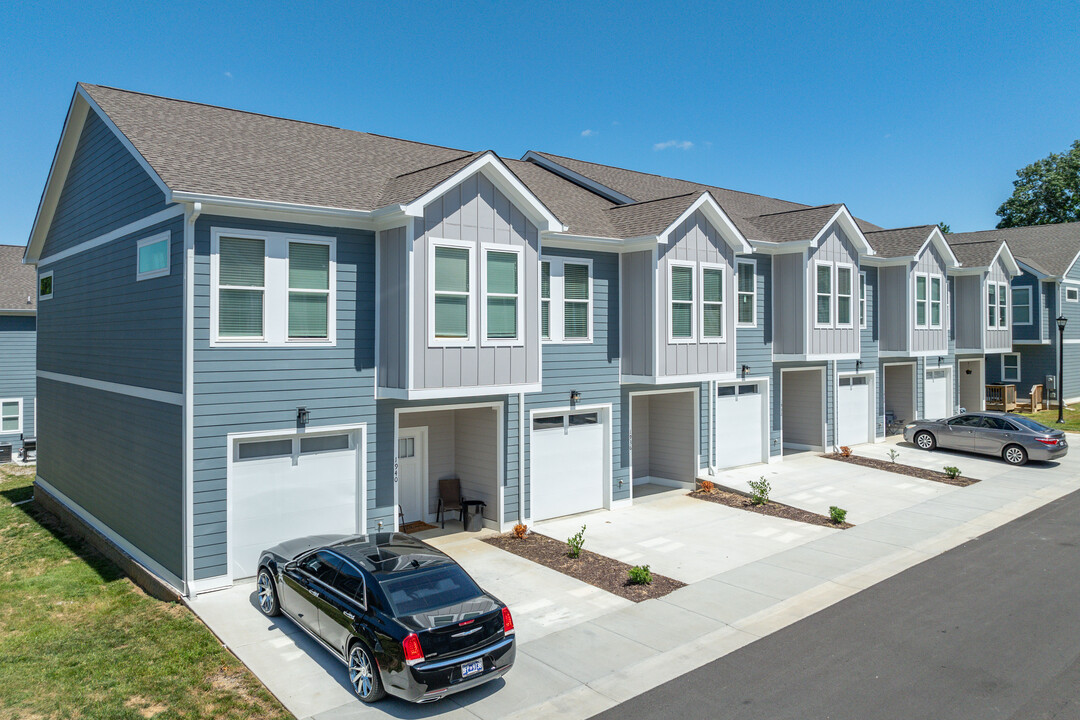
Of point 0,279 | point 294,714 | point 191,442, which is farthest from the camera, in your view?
point 0,279

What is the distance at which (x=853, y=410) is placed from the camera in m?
24.7

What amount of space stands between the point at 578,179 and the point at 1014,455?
15853 mm

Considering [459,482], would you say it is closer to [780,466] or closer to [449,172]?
[449,172]

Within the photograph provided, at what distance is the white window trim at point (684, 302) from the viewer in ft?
55.2

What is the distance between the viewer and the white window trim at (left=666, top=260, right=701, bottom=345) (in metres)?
16.8

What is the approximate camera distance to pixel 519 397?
600 inches

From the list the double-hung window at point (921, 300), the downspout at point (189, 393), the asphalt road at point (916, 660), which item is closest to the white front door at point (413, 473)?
the downspout at point (189, 393)

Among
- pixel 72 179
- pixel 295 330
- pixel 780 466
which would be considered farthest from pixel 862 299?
pixel 72 179

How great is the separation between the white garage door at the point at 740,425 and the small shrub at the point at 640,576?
8.68m

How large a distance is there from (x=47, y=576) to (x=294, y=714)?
842 cm

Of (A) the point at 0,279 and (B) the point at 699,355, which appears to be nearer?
(B) the point at 699,355

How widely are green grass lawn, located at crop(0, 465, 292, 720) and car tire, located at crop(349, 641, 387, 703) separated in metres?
0.78

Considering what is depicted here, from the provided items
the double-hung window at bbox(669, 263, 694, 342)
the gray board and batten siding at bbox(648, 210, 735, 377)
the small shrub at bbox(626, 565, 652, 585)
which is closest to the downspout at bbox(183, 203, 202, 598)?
the small shrub at bbox(626, 565, 652, 585)

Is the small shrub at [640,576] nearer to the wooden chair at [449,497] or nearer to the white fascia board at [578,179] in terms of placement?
the wooden chair at [449,497]
